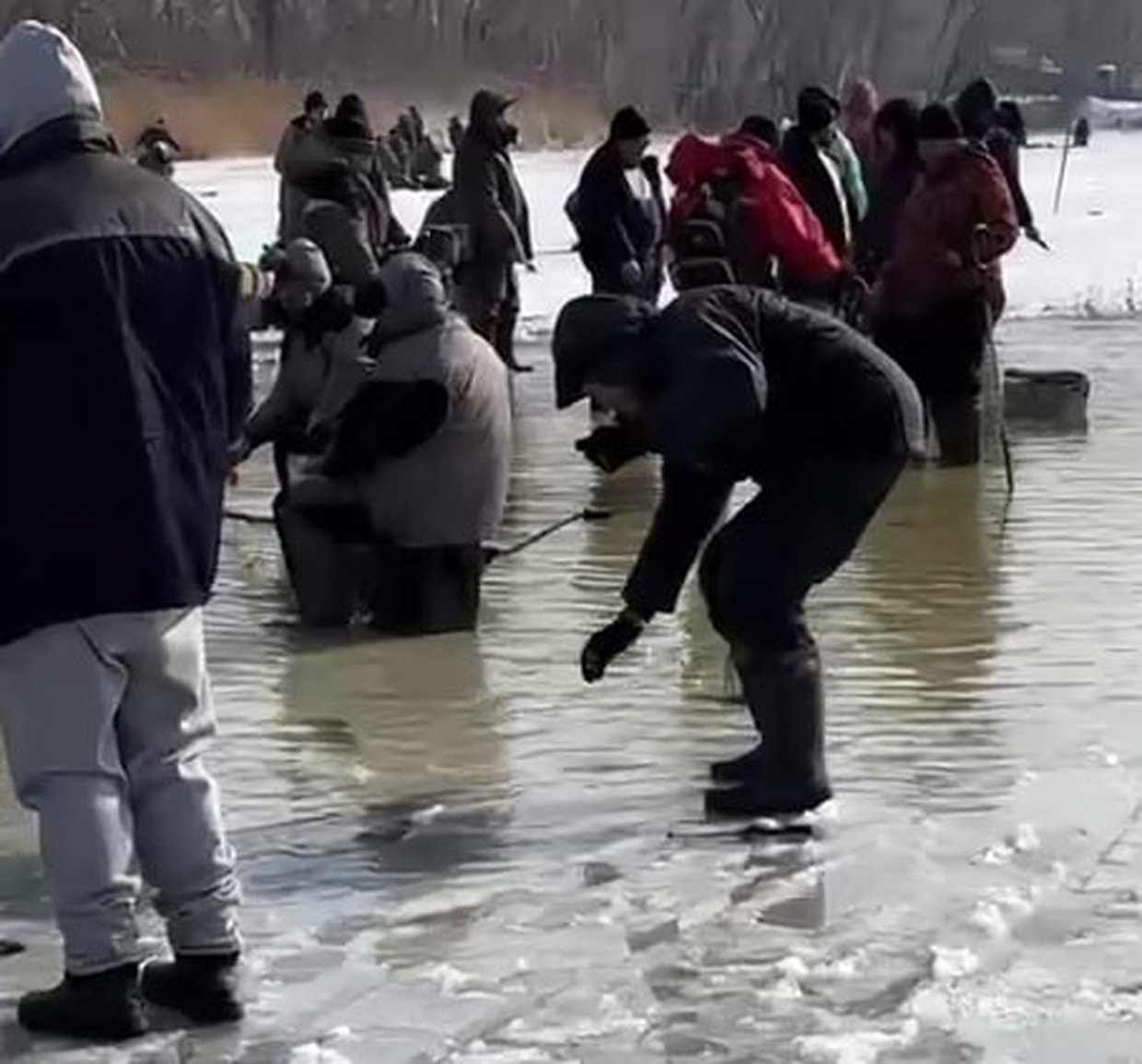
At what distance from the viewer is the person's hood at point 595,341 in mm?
6734

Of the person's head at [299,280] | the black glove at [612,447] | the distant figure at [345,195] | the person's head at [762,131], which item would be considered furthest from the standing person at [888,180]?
the black glove at [612,447]

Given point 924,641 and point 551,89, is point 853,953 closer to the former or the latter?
point 924,641

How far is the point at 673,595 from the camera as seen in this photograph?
694 centimetres

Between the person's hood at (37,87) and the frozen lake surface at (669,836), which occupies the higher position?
the person's hood at (37,87)

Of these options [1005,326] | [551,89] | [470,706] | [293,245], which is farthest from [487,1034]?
[551,89]

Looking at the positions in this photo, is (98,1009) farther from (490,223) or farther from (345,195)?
(490,223)

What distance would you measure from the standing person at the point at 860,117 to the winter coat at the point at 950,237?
4232 millimetres

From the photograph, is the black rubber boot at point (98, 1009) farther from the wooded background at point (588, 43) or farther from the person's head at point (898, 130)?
the wooded background at point (588, 43)

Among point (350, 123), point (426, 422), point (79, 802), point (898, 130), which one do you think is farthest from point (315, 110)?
point (79, 802)

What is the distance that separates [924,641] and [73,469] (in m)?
4.42

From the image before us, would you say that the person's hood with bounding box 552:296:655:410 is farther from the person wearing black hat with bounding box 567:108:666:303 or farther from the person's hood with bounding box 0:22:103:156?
the person wearing black hat with bounding box 567:108:666:303

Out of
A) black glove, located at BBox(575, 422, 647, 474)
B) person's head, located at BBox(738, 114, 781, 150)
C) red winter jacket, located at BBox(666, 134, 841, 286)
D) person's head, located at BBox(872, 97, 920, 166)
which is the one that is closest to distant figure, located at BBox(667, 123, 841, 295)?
red winter jacket, located at BBox(666, 134, 841, 286)

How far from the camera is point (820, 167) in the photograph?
14953 mm

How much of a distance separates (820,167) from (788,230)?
2599mm
